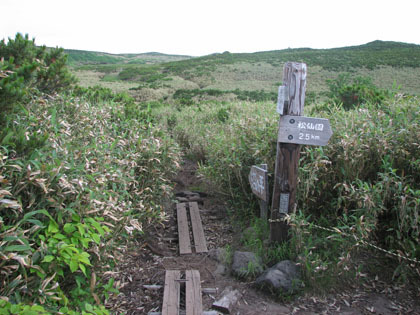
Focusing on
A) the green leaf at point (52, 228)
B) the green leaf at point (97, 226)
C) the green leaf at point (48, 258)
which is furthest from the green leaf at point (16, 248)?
the green leaf at point (97, 226)

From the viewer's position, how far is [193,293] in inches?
123

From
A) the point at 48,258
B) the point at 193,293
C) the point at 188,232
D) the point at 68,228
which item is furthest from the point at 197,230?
the point at 48,258

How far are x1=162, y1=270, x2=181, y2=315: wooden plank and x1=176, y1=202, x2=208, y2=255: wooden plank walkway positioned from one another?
2.19 ft

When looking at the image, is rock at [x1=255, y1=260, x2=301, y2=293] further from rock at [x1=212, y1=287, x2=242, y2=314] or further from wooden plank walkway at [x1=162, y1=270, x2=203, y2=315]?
wooden plank walkway at [x1=162, y1=270, x2=203, y2=315]

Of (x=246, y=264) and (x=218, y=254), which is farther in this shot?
(x=218, y=254)

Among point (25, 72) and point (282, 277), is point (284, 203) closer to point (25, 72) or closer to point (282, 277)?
point (282, 277)

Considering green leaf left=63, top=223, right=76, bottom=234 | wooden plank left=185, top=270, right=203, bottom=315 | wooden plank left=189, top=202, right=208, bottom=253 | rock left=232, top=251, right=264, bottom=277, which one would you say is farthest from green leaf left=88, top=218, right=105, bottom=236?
wooden plank left=189, top=202, right=208, bottom=253

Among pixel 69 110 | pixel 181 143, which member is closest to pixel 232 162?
pixel 69 110

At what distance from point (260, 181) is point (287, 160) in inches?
19.0

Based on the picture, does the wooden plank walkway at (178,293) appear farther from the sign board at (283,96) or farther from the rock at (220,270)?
the sign board at (283,96)

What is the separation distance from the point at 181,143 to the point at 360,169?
216 inches

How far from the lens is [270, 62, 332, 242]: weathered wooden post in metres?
3.32

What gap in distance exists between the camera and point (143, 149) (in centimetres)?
458

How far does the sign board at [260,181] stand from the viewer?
12.1 ft
